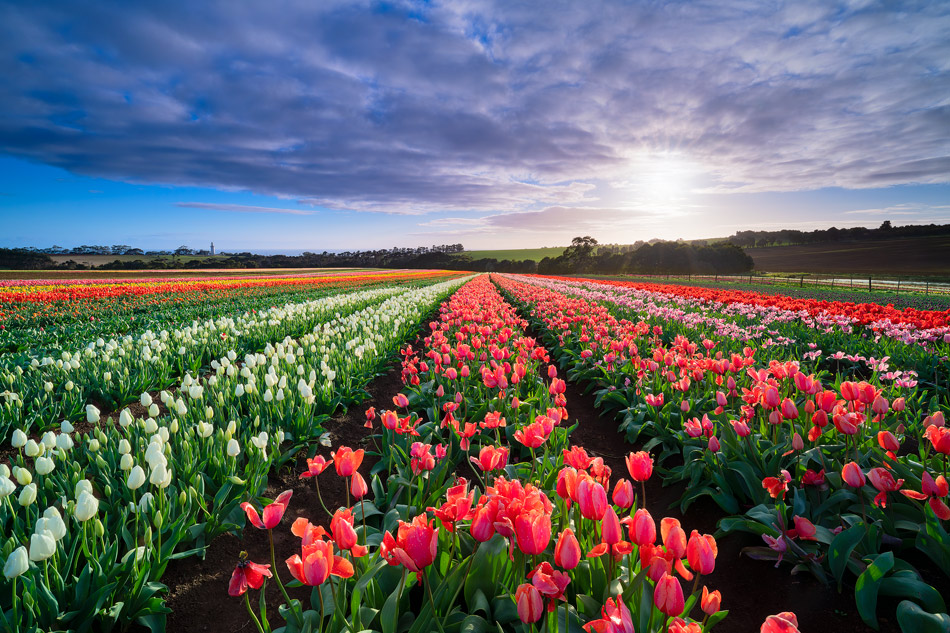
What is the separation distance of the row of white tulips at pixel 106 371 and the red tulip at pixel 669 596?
18.6 ft

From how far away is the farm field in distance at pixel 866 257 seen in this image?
70.1 metres

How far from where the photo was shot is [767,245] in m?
115

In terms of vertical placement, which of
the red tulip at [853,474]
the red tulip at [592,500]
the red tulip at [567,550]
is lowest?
the red tulip at [853,474]

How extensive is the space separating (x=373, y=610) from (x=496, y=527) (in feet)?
2.21

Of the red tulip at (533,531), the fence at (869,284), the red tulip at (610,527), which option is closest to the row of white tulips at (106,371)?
the red tulip at (533,531)

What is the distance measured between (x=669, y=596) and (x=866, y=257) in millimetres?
110193

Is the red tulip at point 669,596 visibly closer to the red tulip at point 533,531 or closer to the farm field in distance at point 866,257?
the red tulip at point 533,531

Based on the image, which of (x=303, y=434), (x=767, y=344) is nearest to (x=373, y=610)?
(x=303, y=434)

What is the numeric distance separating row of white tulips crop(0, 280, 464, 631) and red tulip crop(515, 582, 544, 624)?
6.75 feet

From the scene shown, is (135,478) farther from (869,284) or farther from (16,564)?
(869,284)

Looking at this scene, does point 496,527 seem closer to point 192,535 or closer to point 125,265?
point 192,535

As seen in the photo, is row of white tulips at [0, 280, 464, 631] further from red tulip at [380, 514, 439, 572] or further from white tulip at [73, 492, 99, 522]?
red tulip at [380, 514, 439, 572]

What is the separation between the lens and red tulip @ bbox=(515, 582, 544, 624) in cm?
131

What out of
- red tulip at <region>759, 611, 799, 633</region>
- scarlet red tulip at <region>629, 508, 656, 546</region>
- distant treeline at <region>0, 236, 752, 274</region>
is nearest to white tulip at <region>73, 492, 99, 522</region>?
scarlet red tulip at <region>629, 508, 656, 546</region>
